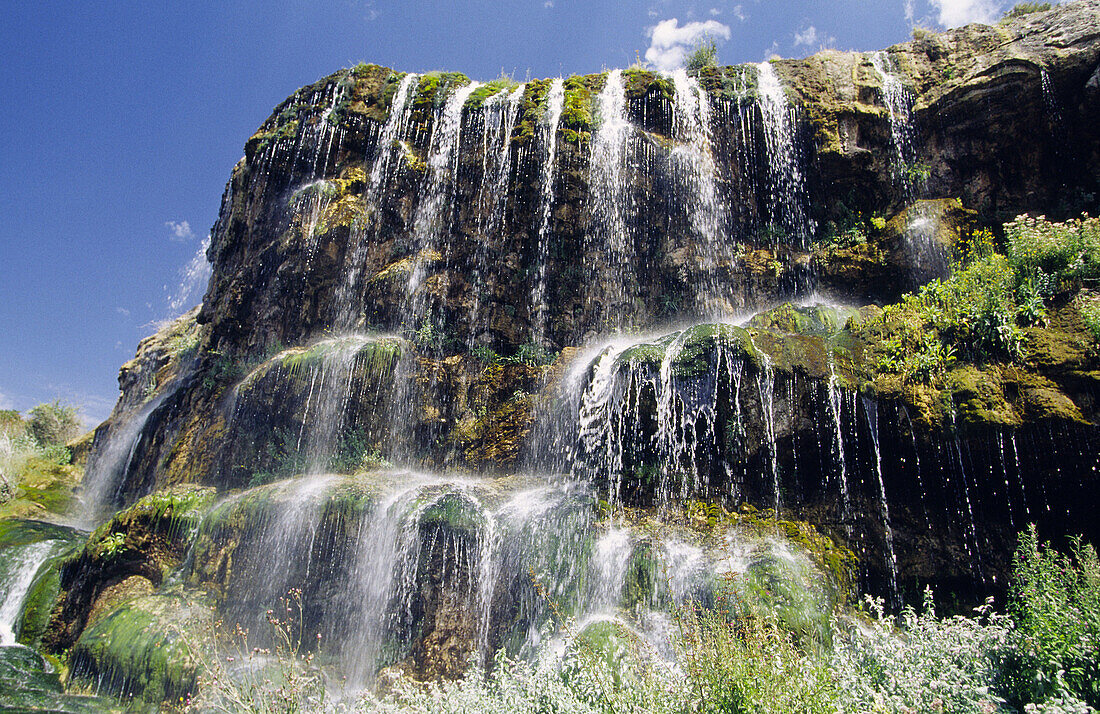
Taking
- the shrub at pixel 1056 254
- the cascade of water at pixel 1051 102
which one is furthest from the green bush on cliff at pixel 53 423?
the cascade of water at pixel 1051 102

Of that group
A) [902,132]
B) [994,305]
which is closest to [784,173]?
[902,132]

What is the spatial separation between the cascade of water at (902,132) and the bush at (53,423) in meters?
29.7

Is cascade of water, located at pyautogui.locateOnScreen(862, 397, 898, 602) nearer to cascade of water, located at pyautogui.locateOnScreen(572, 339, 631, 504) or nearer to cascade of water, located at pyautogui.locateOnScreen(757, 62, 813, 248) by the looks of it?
cascade of water, located at pyautogui.locateOnScreen(572, 339, 631, 504)

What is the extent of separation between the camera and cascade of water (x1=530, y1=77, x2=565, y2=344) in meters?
14.2

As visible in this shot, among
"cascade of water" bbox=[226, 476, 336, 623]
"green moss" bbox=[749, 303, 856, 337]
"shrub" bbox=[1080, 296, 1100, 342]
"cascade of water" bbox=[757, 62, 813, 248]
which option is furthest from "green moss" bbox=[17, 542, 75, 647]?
"shrub" bbox=[1080, 296, 1100, 342]

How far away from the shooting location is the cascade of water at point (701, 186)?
13953 millimetres

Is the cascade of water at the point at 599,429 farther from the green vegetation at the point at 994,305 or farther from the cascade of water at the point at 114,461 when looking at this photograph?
the cascade of water at the point at 114,461

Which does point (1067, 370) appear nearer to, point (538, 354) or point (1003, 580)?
point (1003, 580)

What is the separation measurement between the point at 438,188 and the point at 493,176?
1.54m

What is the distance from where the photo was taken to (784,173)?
46.1ft

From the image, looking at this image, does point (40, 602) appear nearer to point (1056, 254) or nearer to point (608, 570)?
point (608, 570)

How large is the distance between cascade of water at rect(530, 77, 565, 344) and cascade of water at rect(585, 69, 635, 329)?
962mm

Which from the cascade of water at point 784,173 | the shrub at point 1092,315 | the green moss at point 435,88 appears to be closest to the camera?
the shrub at point 1092,315

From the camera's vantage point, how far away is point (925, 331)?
8.99m
